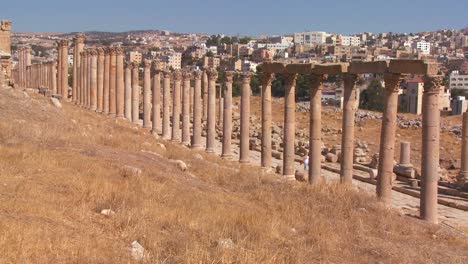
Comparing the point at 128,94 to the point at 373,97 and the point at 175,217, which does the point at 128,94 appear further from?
the point at 373,97

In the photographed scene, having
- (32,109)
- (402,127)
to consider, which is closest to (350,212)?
(32,109)

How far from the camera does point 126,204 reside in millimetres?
10836

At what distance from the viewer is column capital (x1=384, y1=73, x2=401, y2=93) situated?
58.9 ft

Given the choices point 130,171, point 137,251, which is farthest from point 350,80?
point 137,251

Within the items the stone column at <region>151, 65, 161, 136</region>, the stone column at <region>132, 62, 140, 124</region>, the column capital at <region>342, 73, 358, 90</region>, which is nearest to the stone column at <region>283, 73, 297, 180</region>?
the column capital at <region>342, 73, 358, 90</region>

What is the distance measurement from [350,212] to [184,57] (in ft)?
524

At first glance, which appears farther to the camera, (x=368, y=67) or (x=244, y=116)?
(x=244, y=116)

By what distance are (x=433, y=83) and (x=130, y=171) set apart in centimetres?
834

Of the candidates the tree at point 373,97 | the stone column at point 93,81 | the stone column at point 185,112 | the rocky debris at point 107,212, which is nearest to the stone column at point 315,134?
the rocky debris at point 107,212

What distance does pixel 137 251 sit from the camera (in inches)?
327

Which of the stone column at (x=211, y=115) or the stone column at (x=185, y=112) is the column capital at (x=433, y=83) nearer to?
the stone column at (x=211, y=115)

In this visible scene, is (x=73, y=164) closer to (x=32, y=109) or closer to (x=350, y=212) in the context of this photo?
(x=350, y=212)

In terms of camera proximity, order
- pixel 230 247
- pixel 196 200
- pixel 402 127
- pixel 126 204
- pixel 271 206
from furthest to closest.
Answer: pixel 402 127 → pixel 271 206 → pixel 196 200 → pixel 126 204 → pixel 230 247

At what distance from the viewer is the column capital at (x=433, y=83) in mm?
16438
